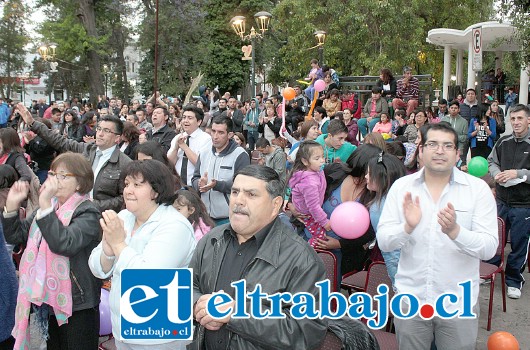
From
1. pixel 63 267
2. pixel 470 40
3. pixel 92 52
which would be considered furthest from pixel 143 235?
pixel 92 52

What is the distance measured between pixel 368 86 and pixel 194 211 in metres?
13.9

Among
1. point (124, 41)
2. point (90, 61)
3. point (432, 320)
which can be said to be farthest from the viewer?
point (124, 41)

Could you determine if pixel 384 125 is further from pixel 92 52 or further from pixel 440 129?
pixel 92 52

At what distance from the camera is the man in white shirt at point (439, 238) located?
10.3 feet

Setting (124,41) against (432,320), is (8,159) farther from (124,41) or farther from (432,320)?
(124,41)

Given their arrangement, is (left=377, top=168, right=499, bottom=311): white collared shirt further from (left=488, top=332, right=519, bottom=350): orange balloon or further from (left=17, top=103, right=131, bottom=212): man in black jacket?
(left=17, top=103, right=131, bottom=212): man in black jacket

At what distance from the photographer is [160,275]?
2.91 m

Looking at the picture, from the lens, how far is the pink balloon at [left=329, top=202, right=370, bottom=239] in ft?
13.4

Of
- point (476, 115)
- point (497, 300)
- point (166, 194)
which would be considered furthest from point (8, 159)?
point (476, 115)

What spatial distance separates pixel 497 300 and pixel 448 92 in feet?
50.4

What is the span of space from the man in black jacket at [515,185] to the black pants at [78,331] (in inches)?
154

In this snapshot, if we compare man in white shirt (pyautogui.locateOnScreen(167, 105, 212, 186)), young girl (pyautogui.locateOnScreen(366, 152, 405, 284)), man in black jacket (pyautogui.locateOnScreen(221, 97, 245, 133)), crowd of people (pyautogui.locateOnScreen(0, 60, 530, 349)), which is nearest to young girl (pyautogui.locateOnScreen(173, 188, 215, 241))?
crowd of people (pyautogui.locateOnScreen(0, 60, 530, 349))

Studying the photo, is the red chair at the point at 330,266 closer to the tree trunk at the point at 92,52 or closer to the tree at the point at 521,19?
the tree at the point at 521,19

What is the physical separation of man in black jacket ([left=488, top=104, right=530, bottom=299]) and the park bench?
30.9ft
